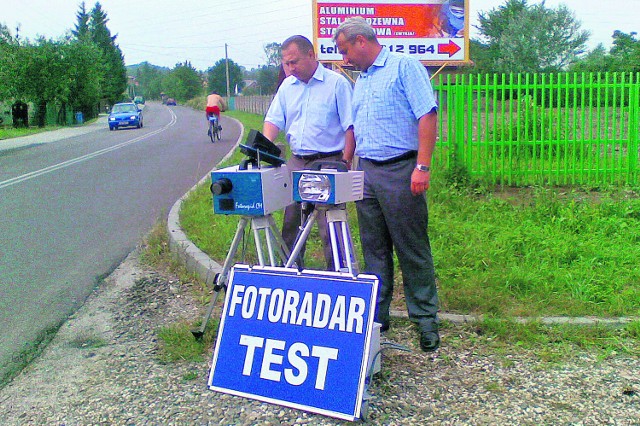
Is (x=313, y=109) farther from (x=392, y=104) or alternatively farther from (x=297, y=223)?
(x=297, y=223)

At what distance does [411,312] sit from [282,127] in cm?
152

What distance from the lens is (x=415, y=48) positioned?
9156 mm

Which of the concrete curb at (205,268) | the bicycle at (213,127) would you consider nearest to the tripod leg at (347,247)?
the concrete curb at (205,268)

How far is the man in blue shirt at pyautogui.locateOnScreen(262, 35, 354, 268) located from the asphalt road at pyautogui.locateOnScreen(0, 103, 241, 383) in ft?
6.91

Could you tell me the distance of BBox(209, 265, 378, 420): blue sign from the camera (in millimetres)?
3133

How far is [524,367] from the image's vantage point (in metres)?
3.72

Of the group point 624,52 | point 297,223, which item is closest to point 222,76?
point 624,52

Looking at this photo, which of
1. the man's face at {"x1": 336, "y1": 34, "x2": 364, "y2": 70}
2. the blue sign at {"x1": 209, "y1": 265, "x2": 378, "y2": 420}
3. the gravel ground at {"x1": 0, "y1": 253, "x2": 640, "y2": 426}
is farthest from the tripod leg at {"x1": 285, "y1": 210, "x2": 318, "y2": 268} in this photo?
the man's face at {"x1": 336, "y1": 34, "x2": 364, "y2": 70}

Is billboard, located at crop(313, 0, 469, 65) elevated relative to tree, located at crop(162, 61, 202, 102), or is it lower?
lower

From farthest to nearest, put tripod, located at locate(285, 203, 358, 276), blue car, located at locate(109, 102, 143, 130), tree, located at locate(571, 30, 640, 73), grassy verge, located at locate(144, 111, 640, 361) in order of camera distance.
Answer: tree, located at locate(571, 30, 640, 73)
blue car, located at locate(109, 102, 143, 130)
grassy verge, located at locate(144, 111, 640, 361)
tripod, located at locate(285, 203, 358, 276)

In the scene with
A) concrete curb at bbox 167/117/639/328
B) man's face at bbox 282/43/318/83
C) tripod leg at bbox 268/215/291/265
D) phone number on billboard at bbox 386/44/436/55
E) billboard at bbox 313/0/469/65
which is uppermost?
billboard at bbox 313/0/469/65

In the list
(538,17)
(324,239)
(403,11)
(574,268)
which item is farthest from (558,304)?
(538,17)

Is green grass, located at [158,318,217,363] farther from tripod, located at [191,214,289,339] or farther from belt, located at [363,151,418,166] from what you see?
belt, located at [363,151,418,166]

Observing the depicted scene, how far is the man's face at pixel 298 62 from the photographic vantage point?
13.9 feet
